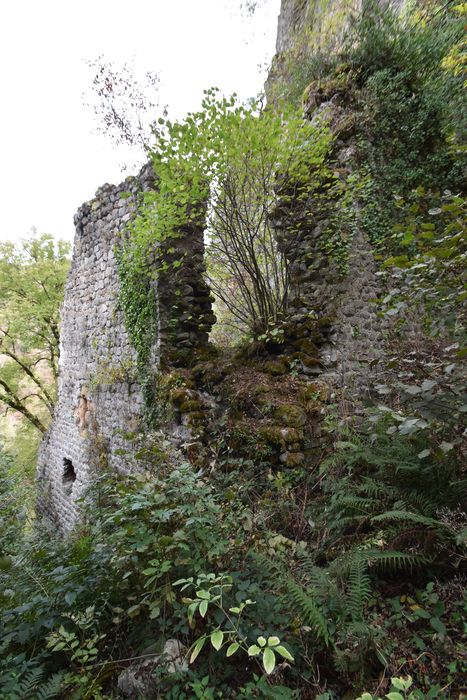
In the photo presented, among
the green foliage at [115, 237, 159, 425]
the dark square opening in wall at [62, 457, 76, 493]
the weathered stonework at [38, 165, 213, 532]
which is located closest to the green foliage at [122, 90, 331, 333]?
the green foliage at [115, 237, 159, 425]

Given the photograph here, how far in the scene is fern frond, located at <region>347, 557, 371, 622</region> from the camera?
6.06 ft

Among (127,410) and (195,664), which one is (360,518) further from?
(127,410)

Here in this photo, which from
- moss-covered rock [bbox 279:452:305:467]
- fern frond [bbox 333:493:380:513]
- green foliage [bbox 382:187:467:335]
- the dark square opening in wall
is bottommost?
the dark square opening in wall

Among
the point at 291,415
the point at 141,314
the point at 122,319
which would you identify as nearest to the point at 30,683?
the point at 291,415

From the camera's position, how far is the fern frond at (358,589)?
1.85 m

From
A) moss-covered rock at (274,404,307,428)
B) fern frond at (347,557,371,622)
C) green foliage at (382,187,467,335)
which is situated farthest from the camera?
moss-covered rock at (274,404,307,428)

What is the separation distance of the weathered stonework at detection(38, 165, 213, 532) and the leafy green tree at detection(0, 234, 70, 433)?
5255 millimetres

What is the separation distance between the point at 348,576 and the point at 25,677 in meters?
1.76

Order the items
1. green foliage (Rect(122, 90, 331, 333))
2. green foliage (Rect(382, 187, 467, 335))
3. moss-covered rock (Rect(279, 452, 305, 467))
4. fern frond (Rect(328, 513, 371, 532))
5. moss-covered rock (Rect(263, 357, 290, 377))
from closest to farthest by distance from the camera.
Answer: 1. green foliage (Rect(382, 187, 467, 335))
2. fern frond (Rect(328, 513, 371, 532))
3. moss-covered rock (Rect(279, 452, 305, 467))
4. green foliage (Rect(122, 90, 331, 333))
5. moss-covered rock (Rect(263, 357, 290, 377))

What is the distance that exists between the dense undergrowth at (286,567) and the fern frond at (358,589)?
11 mm

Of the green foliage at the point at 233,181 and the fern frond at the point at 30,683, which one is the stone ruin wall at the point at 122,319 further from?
Answer: the fern frond at the point at 30,683

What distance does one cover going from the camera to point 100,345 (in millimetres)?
6777

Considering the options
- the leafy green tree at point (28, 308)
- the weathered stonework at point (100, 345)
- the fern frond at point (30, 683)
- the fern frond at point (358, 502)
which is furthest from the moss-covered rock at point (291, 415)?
the leafy green tree at point (28, 308)

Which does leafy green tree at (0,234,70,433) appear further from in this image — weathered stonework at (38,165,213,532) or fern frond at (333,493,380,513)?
fern frond at (333,493,380,513)
